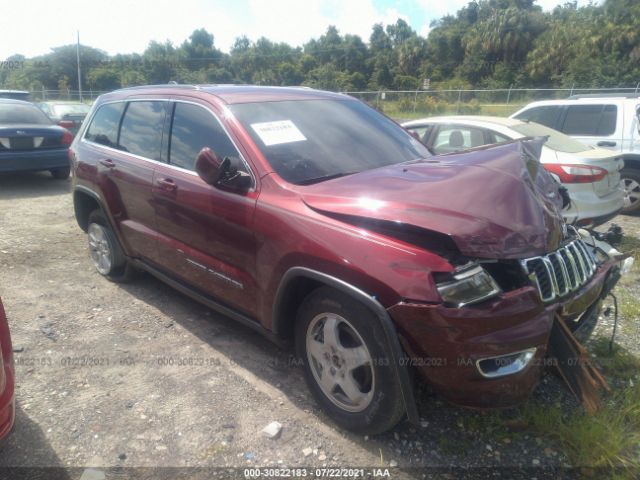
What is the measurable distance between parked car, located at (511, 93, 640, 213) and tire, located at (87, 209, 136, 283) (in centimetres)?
665

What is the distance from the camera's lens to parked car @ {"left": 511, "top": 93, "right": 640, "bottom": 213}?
6.92 m

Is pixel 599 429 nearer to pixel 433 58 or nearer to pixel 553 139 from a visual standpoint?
pixel 553 139

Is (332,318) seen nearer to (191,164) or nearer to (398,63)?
(191,164)

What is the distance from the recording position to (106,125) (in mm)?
4410

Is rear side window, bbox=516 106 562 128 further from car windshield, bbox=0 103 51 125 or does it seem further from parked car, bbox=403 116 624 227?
car windshield, bbox=0 103 51 125

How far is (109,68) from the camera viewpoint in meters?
58.6

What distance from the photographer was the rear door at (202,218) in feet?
9.44

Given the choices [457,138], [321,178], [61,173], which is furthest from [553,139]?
[61,173]

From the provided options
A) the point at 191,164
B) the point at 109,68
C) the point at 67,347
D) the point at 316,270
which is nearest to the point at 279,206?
the point at 316,270

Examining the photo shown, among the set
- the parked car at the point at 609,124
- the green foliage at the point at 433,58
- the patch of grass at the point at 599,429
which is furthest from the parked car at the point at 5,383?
the green foliage at the point at 433,58

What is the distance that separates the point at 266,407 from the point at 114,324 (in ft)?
5.66

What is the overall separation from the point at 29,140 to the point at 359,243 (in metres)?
8.15

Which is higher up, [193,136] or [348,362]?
[193,136]

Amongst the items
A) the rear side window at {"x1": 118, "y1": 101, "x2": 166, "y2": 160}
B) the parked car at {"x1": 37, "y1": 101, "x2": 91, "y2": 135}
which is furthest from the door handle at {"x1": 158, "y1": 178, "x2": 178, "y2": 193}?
the parked car at {"x1": 37, "y1": 101, "x2": 91, "y2": 135}
